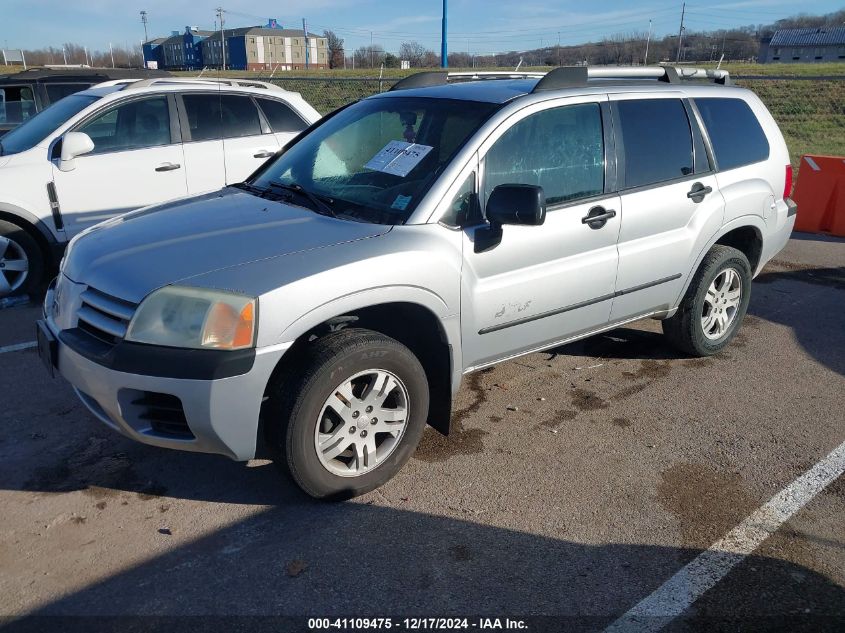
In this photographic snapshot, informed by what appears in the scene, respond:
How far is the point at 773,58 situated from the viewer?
68625 mm

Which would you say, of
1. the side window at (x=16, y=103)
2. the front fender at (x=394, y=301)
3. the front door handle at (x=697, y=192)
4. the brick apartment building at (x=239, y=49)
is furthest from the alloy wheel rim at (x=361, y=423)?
the brick apartment building at (x=239, y=49)

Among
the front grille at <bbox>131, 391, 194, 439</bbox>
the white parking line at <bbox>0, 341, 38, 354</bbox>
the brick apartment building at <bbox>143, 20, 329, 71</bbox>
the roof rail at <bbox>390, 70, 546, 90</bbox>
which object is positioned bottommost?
the white parking line at <bbox>0, 341, 38, 354</bbox>

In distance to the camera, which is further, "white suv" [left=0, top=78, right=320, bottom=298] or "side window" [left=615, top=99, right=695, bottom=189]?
"white suv" [left=0, top=78, right=320, bottom=298]

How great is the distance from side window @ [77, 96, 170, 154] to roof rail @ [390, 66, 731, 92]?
3.01 meters

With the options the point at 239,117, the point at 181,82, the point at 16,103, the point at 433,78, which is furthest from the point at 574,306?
the point at 16,103

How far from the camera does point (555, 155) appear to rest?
3914 mm

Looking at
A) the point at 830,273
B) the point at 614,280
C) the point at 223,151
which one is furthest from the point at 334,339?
the point at 830,273

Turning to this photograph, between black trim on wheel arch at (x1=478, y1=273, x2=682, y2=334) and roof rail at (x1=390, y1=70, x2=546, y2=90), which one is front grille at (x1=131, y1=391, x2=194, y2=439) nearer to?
black trim on wheel arch at (x1=478, y1=273, x2=682, y2=334)

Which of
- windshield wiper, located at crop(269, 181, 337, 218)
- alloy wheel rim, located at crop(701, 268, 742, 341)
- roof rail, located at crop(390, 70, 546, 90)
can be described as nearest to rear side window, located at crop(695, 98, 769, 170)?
alloy wheel rim, located at crop(701, 268, 742, 341)

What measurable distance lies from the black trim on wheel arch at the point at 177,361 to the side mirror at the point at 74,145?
3805 mm

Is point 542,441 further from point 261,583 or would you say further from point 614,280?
point 261,583

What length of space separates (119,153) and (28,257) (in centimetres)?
122

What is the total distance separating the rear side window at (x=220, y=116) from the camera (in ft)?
22.8

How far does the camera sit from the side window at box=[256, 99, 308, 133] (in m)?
7.38
